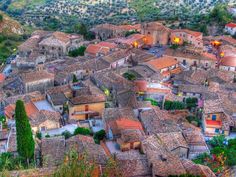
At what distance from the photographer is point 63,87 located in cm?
3850

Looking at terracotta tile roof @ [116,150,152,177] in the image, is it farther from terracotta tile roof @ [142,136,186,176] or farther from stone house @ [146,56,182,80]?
stone house @ [146,56,182,80]

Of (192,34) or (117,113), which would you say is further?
(192,34)

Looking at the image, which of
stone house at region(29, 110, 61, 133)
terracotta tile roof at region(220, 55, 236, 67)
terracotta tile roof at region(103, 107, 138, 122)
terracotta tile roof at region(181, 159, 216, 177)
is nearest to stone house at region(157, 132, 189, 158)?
terracotta tile roof at region(181, 159, 216, 177)

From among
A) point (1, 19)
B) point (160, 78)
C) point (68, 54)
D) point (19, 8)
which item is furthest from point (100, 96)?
point (19, 8)

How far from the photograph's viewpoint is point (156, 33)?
2148 inches

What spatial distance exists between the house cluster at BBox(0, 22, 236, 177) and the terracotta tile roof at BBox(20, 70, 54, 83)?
0.36 feet

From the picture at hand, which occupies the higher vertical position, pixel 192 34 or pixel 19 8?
pixel 192 34

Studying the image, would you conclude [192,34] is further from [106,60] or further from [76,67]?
[76,67]

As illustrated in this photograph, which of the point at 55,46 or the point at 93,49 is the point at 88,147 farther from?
the point at 55,46

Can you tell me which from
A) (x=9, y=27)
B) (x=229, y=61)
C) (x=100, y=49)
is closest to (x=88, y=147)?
(x=100, y=49)

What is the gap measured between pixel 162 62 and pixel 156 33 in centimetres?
1072

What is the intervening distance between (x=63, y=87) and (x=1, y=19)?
40907 millimetres

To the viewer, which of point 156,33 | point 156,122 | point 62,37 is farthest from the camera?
point 62,37

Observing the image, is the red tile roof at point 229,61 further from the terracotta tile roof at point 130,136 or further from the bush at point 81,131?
the bush at point 81,131
